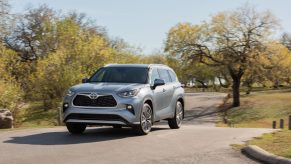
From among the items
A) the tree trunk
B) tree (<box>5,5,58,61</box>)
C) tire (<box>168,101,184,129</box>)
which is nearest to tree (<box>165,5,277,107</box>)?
the tree trunk

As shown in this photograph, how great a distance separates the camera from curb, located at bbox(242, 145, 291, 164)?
294 inches

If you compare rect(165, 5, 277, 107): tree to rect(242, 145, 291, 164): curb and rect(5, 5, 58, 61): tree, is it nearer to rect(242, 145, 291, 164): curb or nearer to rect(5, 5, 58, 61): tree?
rect(5, 5, 58, 61): tree

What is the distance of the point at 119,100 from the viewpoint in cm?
1107

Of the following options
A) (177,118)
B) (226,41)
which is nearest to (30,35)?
(226,41)

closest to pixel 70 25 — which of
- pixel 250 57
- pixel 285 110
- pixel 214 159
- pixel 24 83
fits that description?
pixel 24 83

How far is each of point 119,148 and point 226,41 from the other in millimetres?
44608

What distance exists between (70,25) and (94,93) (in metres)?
33.1

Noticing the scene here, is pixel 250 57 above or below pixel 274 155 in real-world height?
above

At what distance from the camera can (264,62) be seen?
165 ft

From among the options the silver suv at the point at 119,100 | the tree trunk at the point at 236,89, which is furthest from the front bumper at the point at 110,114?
the tree trunk at the point at 236,89

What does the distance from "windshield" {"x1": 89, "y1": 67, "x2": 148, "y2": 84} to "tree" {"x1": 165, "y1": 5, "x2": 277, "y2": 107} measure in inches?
1562

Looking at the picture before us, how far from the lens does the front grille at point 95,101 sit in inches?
438

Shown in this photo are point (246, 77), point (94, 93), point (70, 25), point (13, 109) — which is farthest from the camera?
point (246, 77)

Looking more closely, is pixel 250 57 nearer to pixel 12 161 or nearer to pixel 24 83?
pixel 24 83
